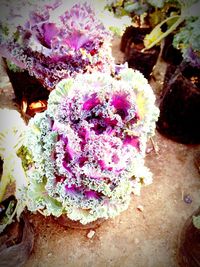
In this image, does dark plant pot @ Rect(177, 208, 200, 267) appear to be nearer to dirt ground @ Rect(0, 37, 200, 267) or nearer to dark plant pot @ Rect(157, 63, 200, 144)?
dirt ground @ Rect(0, 37, 200, 267)

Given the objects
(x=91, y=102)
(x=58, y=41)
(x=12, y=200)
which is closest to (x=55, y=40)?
(x=58, y=41)

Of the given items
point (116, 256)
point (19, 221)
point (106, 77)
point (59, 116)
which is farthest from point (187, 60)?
point (19, 221)

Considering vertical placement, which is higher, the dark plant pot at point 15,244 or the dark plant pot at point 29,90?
the dark plant pot at point 29,90

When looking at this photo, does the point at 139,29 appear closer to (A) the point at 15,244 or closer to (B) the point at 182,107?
(B) the point at 182,107

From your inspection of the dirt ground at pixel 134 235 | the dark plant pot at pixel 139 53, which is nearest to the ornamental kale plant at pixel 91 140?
Answer: the dirt ground at pixel 134 235

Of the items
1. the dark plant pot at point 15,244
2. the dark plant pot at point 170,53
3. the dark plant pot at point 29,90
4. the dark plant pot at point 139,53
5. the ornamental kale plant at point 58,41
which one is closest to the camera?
the dark plant pot at point 15,244

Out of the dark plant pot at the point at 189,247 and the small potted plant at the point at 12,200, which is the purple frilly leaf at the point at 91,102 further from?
the dark plant pot at the point at 189,247
